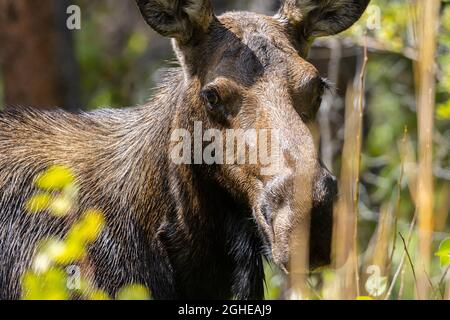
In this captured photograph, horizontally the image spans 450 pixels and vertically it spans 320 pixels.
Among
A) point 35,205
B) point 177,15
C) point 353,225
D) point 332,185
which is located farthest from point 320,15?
point 35,205

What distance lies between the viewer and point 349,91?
1165 centimetres

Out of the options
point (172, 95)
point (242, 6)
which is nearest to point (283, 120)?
point (172, 95)

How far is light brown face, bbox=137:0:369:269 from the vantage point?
5.68 meters

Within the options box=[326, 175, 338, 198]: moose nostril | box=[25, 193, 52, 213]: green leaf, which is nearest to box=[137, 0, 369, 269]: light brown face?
box=[326, 175, 338, 198]: moose nostril

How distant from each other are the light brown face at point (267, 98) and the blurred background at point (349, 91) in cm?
71

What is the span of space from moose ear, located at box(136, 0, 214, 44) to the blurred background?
1.18 m

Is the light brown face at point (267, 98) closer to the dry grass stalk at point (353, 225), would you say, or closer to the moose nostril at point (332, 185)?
the moose nostril at point (332, 185)

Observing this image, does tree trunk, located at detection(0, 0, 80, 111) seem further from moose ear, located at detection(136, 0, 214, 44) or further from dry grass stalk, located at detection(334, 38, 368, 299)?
moose ear, located at detection(136, 0, 214, 44)

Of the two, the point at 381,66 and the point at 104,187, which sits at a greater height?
the point at 381,66

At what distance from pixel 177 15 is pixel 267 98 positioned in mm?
886
